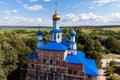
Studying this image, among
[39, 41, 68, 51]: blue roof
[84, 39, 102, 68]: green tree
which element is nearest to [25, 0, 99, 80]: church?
[39, 41, 68, 51]: blue roof

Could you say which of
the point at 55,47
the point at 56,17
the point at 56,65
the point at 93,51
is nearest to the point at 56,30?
the point at 56,17

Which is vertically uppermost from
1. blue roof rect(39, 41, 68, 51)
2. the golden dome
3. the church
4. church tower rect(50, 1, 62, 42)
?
the golden dome

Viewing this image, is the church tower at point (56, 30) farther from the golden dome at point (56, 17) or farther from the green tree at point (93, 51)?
the green tree at point (93, 51)

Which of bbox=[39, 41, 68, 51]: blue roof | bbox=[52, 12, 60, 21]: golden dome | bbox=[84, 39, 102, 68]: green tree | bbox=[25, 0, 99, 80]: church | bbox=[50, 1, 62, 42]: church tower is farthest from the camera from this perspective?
bbox=[84, 39, 102, 68]: green tree

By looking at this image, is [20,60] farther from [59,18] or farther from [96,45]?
[96,45]

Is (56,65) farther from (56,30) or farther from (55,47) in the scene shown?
(56,30)

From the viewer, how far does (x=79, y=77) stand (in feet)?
92.7

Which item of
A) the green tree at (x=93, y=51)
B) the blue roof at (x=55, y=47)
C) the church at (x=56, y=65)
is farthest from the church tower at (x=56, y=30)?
the green tree at (x=93, y=51)

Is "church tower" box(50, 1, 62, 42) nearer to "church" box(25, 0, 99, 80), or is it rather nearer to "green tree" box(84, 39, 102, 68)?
"church" box(25, 0, 99, 80)

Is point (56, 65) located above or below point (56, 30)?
below

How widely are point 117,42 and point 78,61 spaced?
159 ft

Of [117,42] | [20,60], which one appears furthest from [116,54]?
[20,60]

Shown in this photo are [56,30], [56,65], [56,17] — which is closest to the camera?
[56,65]

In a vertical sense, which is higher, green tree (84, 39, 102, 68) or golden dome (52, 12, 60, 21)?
golden dome (52, 12, 60, 21)
